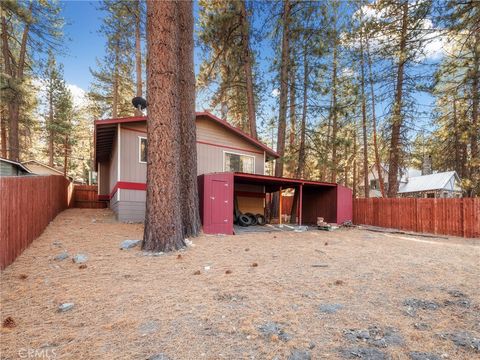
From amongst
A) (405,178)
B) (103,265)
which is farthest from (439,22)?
(405,178)

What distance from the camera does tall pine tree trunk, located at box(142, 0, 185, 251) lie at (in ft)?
16.0

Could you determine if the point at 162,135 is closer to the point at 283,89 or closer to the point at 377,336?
the point at 377,336

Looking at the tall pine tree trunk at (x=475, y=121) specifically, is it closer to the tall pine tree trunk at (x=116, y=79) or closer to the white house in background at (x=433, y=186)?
the white house in background at (x=433, y=186)

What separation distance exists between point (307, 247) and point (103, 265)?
13.8 ft

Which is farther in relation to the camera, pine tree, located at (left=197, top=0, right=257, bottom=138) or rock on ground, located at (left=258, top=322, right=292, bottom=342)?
pine tree, located at (left=197, top=0, right=257, bottom=138)

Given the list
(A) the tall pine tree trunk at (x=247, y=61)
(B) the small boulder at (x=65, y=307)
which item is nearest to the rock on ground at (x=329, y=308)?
(B) the small boulder at (x=65, y=307)

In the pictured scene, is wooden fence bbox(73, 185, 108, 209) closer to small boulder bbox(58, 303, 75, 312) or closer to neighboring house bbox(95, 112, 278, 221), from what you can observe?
neighboring house bbox(95, 112, 278, 221)

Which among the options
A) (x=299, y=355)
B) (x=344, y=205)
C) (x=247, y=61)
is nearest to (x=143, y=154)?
(x=247, y=61)

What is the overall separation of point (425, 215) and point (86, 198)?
2000cm

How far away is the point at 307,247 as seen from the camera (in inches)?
230

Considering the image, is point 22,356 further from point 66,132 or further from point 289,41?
point 66,132

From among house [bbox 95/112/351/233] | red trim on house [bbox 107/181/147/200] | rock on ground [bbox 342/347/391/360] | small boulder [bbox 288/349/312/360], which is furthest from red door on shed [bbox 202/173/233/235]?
rock on ground [bbox 342/347/391/360]

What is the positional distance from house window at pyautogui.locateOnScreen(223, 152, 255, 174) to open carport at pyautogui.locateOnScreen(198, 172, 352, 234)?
644mm

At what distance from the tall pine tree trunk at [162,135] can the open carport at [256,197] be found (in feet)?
8.38
